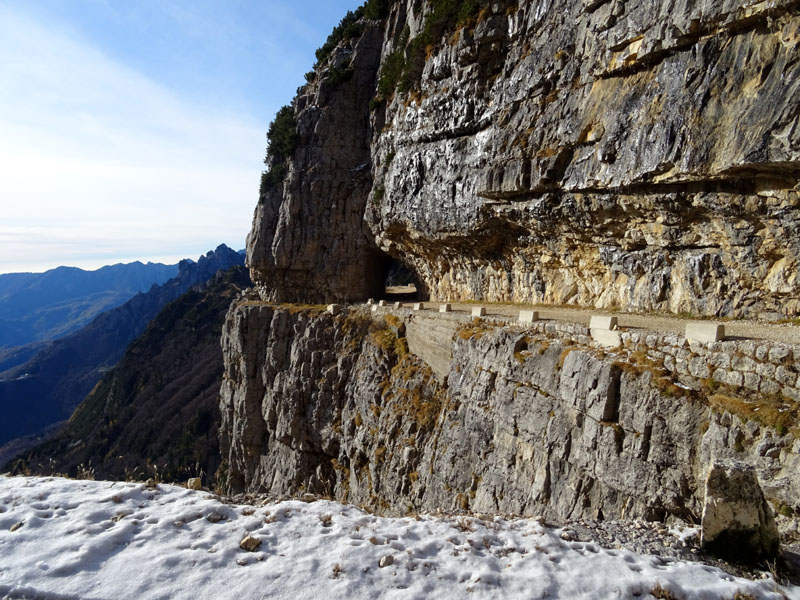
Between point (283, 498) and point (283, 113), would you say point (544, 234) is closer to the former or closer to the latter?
point (283, 498)

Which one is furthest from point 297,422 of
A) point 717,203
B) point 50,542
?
point 717,203

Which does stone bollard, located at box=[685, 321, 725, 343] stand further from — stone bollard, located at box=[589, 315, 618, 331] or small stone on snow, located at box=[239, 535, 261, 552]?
small stone on snow, located at box=[239, 535, 261, 552]

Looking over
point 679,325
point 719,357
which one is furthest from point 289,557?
point 679,325

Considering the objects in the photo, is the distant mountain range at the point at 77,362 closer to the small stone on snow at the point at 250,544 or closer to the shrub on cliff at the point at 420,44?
the shrub on cliff at the point at 420,44

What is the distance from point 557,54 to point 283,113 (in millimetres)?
29245

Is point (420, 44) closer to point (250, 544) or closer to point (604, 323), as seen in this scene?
point (604, 323)

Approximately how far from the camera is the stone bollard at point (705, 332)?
908 centimetres

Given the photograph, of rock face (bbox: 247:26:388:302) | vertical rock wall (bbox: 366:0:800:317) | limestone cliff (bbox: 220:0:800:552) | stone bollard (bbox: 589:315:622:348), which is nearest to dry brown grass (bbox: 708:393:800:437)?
limestone cliff (bbox: 220:0:800:552)

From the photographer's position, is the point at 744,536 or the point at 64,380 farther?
the point at 64,380

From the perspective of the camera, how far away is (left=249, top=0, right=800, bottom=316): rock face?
12570 mm

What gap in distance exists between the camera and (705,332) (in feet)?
30.4

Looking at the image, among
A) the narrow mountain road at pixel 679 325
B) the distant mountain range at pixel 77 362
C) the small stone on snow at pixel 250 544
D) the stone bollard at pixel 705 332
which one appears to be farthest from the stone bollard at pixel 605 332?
the distant mountain range at pixel 77 362

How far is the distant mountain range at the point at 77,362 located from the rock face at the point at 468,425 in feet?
391

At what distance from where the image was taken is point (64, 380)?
15612 centimetres
